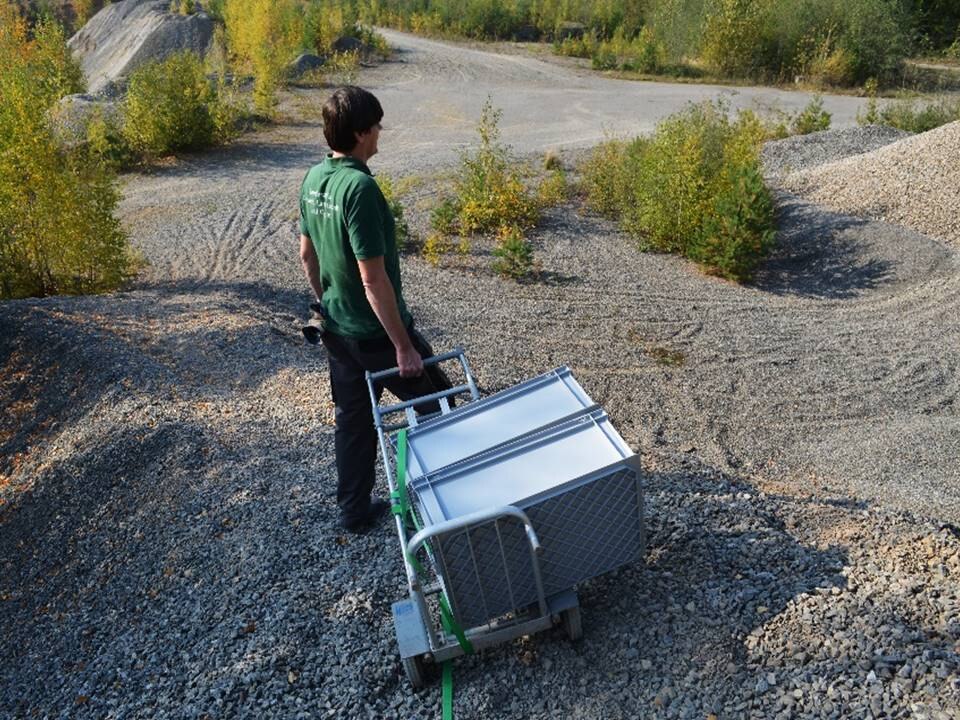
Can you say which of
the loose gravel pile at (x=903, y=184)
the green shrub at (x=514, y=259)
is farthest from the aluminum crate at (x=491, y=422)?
the loose gravel pile at (x=903, y=184)

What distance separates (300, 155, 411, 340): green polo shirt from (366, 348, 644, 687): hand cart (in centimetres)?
64

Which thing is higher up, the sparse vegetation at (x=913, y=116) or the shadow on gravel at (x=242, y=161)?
the sparse vegetation at (x=913, y=116)

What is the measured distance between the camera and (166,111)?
14234 millimetres

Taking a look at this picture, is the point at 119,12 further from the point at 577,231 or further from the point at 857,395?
the point at 857,395

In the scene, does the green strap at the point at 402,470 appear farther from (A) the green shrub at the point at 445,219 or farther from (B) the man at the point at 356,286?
(A) the green shrub at the point at 445,219

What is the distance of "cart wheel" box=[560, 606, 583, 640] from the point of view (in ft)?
10.0

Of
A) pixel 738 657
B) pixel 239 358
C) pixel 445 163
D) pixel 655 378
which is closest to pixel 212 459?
pixel 239 358

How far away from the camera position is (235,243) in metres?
10.4

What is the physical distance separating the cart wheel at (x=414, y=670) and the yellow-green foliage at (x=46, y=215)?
6768mm

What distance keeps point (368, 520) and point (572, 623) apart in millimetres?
1402

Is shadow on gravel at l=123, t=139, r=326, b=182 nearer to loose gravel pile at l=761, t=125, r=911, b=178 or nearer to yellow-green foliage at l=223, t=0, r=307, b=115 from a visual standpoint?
yellow-green foliage at l=223, t=0, r=307, b=115

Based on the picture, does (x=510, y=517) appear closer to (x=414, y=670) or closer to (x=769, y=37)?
(x=414, y=670)

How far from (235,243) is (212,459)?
19.7ft

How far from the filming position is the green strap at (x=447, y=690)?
9.84 ft
